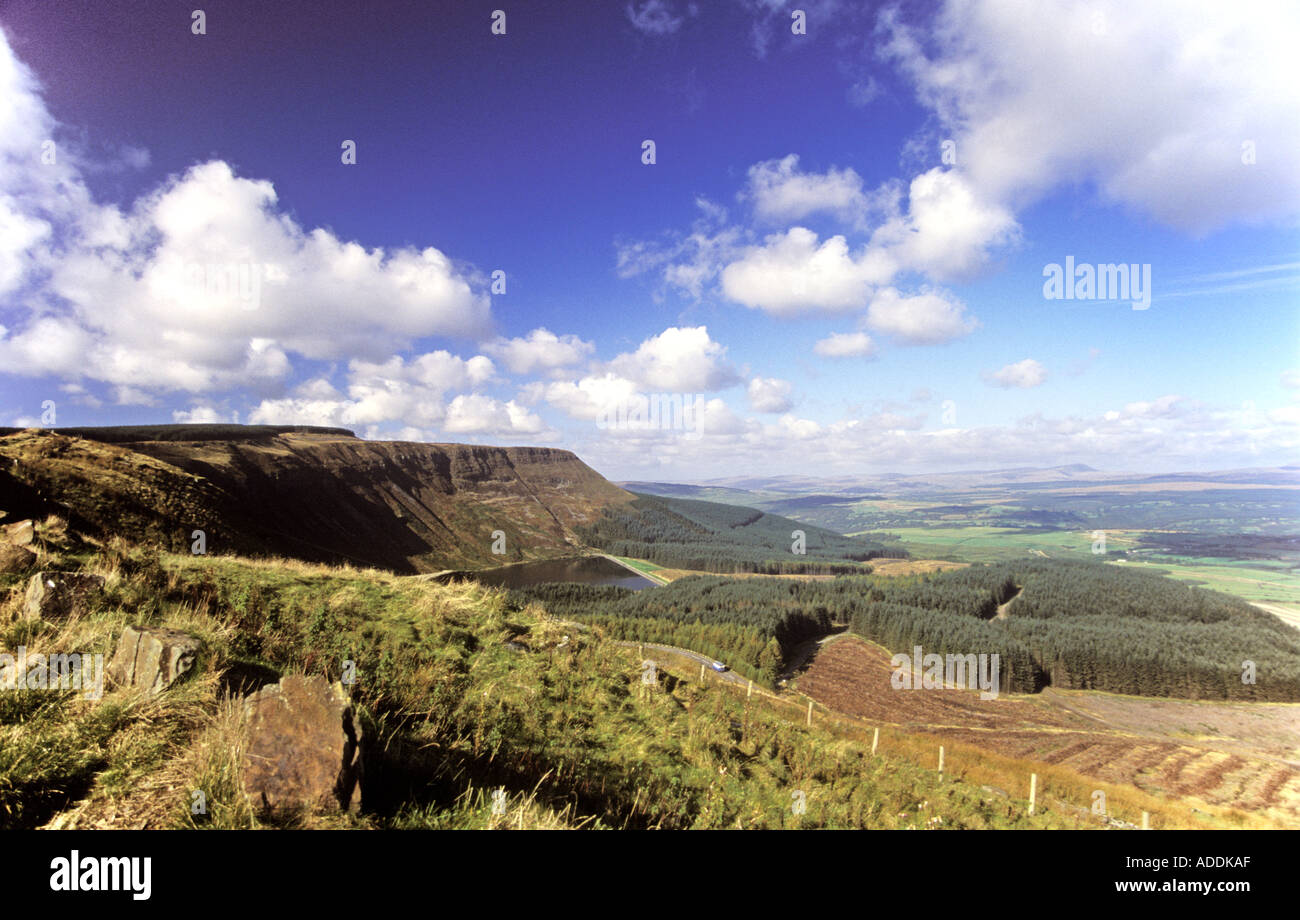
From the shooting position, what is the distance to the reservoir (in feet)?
400

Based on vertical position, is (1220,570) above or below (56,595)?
below

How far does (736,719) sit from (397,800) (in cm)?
920

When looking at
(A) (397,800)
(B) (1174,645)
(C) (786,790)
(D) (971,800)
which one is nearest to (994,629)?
(B) (1174,645)

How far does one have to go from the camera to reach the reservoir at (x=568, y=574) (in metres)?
122

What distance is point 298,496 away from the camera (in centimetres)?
9506

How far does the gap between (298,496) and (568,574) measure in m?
68.9

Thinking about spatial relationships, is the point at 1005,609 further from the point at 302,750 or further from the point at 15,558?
the point at 15,558

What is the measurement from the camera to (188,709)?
164 inches

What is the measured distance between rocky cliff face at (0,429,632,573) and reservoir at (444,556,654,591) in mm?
6006

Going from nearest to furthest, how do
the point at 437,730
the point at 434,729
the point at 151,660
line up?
the point at 151,660, the point at 434,729, the point at 437,730

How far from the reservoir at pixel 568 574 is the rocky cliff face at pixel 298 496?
6006mm

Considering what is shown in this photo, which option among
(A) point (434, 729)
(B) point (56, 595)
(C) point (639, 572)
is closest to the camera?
(A) point (434, 729)

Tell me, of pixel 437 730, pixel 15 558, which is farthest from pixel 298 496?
pixel 437 730
